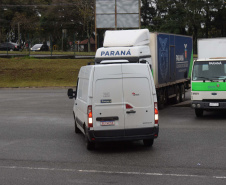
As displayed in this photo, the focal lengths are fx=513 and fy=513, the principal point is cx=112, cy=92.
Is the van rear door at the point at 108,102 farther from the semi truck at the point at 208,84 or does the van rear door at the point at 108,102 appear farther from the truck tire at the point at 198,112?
the truck tire at the point at 198,112

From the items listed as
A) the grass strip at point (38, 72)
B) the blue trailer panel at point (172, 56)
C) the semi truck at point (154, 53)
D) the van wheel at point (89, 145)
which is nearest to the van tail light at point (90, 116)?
the van wheel at point (89, 145)

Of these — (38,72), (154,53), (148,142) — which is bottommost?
(148,142)

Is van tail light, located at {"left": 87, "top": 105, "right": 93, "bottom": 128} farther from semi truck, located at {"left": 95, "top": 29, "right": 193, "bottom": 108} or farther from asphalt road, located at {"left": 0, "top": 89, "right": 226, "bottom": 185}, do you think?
semi truck, located at {"left": 95, "top": 29, "right": 193, "bottom": 108}

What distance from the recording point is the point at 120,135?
11555 millimetres

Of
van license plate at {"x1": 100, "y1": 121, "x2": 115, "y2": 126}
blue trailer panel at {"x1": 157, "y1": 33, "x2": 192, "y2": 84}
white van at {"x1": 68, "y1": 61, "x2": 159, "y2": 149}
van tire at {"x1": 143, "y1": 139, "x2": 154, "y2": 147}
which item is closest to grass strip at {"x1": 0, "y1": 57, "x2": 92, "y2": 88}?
blue trailer panel at {"x1": 157, "y1": 33, "x2": 192, "y2": 84}

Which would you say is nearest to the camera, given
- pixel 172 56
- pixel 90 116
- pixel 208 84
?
pixel 90 116

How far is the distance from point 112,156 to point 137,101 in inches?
56.0

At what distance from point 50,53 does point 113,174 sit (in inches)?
1757

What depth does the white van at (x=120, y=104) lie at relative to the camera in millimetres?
11555

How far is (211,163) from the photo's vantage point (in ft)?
32.9

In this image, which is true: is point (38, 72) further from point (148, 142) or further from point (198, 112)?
point (148, 142)

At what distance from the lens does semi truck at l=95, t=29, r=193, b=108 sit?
20047 mm

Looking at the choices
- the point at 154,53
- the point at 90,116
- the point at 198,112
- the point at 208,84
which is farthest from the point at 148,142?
the point at 154,53

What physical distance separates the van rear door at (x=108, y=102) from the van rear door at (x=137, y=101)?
0.14m
